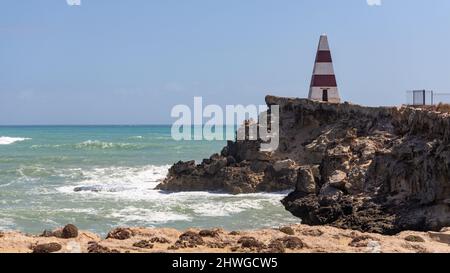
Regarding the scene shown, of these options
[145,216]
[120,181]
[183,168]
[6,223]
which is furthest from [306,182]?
[120,181]

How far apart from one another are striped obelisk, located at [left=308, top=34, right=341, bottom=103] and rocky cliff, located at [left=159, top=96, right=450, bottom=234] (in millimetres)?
870

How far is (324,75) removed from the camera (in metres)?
32.0

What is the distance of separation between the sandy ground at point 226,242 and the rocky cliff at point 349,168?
18.3 ft

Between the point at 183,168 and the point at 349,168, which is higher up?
the point at 349,168

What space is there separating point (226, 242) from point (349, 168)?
502 inches

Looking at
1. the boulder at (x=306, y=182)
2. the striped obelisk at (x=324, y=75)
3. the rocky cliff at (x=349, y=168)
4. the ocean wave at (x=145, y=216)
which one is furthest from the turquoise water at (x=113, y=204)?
the striped obelisk at (x=324, y=75)

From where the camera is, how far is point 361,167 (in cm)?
2334

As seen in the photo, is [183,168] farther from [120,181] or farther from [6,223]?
[6,223]

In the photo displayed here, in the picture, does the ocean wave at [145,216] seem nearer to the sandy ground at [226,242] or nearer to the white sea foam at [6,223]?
the white sea foam at [6,223]

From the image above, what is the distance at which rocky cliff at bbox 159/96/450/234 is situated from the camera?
19.3m

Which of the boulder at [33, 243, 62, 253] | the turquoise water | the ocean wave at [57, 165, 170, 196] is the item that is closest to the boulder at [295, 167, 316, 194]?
the turquoise water

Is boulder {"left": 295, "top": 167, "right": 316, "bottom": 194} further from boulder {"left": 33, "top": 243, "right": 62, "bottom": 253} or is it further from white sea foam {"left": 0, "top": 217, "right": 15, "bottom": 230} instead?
boulder {"left": 33, "top": 243, "right": 62, "bottom": 253}

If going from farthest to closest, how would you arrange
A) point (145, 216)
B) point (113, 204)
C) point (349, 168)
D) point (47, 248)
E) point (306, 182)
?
point (113, 204)
point (306, 182)
point (349, 168)
point (145, 216)
point (47, 248)

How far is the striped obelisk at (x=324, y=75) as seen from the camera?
32.0m
